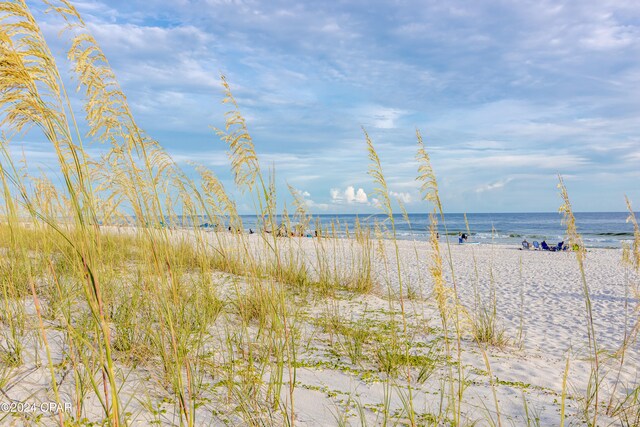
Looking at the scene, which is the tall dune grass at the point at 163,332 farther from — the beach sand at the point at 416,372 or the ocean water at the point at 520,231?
the ocean water at the point at 520,231

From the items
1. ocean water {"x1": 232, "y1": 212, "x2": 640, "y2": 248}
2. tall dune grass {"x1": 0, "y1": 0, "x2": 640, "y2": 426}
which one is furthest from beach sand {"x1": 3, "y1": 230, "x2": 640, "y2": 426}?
ocean water {"x1": 232, "y1": 212, "x2": 640, "y2": 248}

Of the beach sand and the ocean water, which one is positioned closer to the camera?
the beach sand

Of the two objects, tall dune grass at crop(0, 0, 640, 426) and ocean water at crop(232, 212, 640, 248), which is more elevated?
tall dune grass at crop(0, 0, 640, 426)

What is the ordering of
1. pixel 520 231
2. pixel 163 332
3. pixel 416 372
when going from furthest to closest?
pixel 520 231 < pixel 416 372 < pixel 163 332

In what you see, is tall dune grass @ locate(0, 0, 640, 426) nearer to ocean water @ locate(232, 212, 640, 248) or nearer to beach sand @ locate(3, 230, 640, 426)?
beach sand @ locate(3, 230, 640, 426)

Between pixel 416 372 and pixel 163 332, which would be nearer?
pixel 163 332

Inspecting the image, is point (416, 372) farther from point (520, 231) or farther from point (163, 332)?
point (520, 231)

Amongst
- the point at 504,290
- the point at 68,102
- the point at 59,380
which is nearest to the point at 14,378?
the point at 59,380

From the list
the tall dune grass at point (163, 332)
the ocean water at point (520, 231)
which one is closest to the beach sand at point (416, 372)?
the tall dune grass at point (163, 332)

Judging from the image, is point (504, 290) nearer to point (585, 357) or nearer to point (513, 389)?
point (585, 357)

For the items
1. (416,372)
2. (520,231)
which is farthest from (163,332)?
(520,231)

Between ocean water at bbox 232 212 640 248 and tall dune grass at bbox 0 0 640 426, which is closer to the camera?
tall dune grass at bbox 0 0 640 426

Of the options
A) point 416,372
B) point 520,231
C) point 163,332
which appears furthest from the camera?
point 520,231

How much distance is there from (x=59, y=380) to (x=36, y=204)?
7.59 feet
